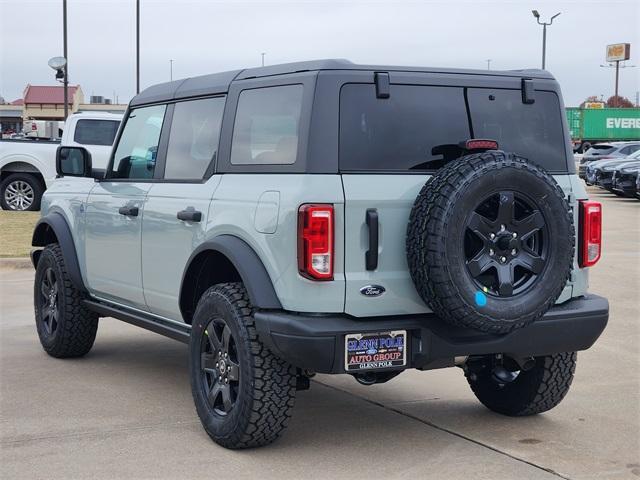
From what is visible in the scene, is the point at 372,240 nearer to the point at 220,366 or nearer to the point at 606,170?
the point at 220,366

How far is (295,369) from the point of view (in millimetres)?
5020

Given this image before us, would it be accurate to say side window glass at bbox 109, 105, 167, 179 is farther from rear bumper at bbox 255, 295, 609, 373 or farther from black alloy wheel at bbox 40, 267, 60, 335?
rear bumper at bbox 255, 295, 609, 373

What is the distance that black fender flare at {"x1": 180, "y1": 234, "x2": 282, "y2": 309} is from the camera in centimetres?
484

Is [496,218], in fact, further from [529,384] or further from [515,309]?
[529,384]

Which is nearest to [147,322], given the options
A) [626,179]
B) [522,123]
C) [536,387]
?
[536,387]

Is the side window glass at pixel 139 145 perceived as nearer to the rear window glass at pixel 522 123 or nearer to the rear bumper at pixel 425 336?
the rear bumper at pixel 425 336

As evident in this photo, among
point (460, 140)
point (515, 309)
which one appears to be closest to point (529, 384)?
point (515, 309)

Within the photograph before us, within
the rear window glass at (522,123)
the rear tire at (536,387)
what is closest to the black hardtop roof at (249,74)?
the rear window glass at (522,123)

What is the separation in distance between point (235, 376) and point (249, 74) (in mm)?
1662

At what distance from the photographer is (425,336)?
4.82 metres

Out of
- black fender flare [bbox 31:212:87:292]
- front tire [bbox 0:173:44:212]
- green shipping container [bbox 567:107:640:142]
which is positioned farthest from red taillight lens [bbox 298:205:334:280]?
green shipping container [bbox 567:107:640:142]

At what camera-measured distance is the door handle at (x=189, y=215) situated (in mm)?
5520

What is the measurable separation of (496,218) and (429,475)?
1.25 m

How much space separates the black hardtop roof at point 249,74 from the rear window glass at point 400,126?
0.11 meters
